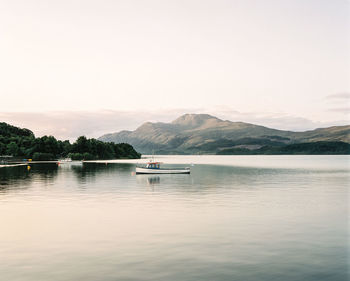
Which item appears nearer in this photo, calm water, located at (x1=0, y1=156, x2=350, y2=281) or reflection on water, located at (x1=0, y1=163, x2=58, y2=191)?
calm water, located at (x1=0, y1=156, x2=350, y2=281)

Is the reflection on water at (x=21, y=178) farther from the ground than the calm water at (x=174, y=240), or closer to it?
farther from the ground

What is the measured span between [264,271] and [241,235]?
1113 centimetres

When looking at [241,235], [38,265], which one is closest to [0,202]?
[38,265]

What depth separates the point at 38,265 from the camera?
25359 mm

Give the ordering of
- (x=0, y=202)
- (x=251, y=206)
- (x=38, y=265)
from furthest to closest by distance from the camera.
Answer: (x=0, y=202) → (x=251, y=206) → (x=38, y=265)

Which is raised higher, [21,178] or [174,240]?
[21,178]

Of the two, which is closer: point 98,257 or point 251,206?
point 98,257

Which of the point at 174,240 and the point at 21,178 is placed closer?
the point at 174,240

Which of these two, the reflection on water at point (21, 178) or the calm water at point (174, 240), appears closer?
the calm water at point (174, 240)

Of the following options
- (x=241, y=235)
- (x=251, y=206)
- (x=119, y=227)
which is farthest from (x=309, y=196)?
(x=119, y=227)

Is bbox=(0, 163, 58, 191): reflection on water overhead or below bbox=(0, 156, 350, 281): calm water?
overhead

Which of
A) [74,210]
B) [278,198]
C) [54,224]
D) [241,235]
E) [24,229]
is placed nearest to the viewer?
[241,235]

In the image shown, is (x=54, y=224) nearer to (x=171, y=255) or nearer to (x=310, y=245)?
(x=171, y=255)

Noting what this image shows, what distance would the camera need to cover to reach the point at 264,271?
23828mm
